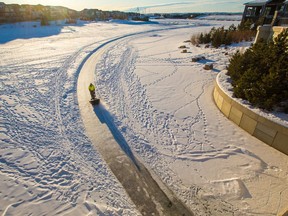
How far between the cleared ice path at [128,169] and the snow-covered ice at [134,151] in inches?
6.5

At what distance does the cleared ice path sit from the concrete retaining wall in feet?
10.0

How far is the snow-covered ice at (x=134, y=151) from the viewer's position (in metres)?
3.40

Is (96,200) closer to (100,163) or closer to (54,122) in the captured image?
(100,163)

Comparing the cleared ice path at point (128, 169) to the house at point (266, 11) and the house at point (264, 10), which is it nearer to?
the house at point (266, 11)

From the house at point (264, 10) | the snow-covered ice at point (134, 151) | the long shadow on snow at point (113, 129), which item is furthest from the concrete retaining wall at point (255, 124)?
the house at point (264, 10)

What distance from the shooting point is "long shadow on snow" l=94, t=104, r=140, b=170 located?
4.59 metres

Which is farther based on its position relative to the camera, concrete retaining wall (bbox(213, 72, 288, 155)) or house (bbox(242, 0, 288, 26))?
house (bbox(242, 0, 288, 26))

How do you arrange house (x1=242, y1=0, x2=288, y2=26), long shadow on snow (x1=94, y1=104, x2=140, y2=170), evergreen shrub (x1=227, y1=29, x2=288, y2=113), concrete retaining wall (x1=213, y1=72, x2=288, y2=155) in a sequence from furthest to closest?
1. house (x1=242, y1=0, x2=288, y2=26)
2. evergreen shrub (x1=227, y1=29, x2=288, y2=113)
3. long shadow on snow (x1=94, y1=104, x2=140, y2=170)
4. concrete retaining wall (x1=213, y1=72, x2=288, y2=155)

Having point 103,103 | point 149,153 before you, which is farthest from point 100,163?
point 103,103

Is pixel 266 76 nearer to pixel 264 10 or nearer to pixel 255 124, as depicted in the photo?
pixel 255 124

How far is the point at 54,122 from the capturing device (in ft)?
18.7

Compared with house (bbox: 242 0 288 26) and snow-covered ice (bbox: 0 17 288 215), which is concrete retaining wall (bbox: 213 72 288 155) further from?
house (bbox: 242 0 288 26)

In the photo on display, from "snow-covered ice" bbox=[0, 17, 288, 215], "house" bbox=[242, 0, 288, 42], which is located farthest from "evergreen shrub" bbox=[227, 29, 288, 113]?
"house" bbox=[242, 0, 288, 42]

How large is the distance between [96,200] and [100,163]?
0.97 m
